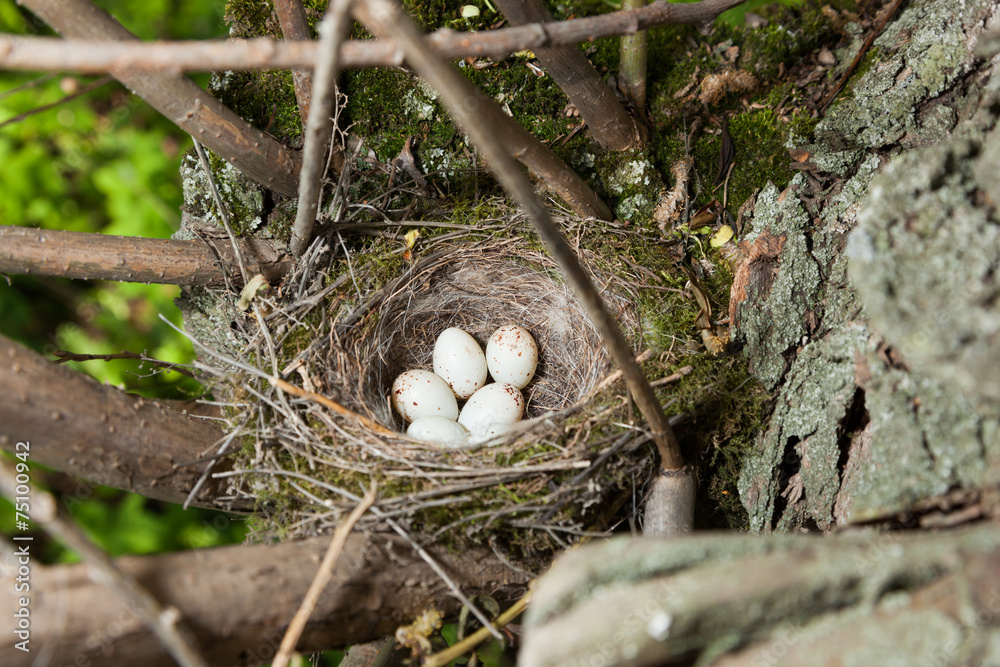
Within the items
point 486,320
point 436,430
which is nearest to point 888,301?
point 436,430

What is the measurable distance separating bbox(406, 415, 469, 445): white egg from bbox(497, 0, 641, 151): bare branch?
1.03m

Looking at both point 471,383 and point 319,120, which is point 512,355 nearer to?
point 471,383

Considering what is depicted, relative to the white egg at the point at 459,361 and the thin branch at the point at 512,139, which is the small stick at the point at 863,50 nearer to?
the thin branch at the point at 512,139

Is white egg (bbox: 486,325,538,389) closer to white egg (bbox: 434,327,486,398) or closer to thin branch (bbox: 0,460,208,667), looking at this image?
white egg (bbox: 434,327,486,398)

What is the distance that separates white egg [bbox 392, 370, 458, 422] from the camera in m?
2.14

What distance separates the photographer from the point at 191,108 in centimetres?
156

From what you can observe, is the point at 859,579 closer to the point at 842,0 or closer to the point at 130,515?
the point at 842,0

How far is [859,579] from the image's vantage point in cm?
90

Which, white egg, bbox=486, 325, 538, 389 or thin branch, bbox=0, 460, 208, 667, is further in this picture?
white egg, bbox=486, 325, 538, 389

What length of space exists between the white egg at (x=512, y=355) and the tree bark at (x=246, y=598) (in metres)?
0.81

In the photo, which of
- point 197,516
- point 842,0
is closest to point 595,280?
point 842,0

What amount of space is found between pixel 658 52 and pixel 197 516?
8.19 ft

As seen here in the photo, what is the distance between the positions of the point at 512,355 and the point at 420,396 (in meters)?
0.35

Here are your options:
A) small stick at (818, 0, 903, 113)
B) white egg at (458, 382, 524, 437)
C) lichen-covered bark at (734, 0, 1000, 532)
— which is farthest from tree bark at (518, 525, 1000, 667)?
small stick at (818, 0, 903, 113)
